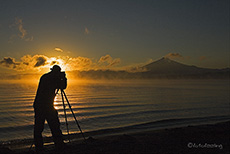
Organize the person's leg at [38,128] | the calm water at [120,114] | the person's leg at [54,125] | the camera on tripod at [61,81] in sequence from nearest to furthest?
1. the person's leg at [38,128]
2. the person's leg at [54,125]
3. the camera on tripod at [61,81]
4. the calm water at [120,114]

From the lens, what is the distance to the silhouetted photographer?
5.95 metres

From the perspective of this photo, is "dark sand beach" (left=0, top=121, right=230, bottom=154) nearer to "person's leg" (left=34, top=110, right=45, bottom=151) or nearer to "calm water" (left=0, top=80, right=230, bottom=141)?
"person's leg" (left=34, top=110, right=45, bottom=151)

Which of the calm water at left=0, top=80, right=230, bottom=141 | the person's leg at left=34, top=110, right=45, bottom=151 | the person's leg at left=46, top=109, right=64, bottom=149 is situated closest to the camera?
the person's leg at left=34, top=110, right=45, bottom=151

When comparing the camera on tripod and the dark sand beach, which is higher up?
the camera on tripod

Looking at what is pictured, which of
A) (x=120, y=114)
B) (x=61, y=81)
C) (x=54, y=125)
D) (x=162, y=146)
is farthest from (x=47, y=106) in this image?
(x=120, y=114)

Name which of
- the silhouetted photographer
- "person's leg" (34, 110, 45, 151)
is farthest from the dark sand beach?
the silhouetted photographer

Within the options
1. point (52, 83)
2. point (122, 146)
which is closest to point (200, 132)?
point (122, 146)

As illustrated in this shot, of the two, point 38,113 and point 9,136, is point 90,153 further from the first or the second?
point 9,136

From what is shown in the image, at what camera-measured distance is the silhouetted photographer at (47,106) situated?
5.95 metres

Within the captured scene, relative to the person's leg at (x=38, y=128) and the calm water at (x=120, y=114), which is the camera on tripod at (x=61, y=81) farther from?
the calm water at (x=120, y=114)

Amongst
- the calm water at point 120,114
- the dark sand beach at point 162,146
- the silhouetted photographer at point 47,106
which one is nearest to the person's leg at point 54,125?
the silhouetted photographer at point 47,106

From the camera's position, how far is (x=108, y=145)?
6934mm

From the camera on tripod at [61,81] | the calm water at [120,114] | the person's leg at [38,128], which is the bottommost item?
the calm water at [120,114]

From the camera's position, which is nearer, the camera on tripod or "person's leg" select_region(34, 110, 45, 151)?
"person's leg" select_region(34, 110, 45, 151)
